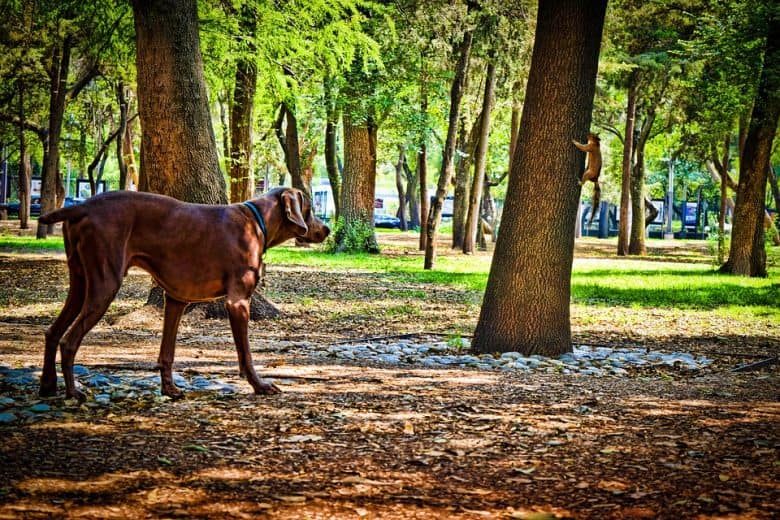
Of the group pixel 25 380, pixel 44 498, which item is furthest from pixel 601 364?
pixel 44 498

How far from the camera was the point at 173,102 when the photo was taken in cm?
1273

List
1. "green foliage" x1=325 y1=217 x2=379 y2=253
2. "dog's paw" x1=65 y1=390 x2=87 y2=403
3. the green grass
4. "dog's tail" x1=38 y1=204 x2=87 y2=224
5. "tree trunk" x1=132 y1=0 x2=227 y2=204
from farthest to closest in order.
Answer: "green foliage" x1=325 y1=217 x2=379 y2=253, the green grass, "tree trunk" x1=132 y1=0 x2=227 y2=204, "dog's paw" x1=65 y1=390 x2=87 y2=403, "dog's tail" x1=38 y1=204 x2=87 y2=224

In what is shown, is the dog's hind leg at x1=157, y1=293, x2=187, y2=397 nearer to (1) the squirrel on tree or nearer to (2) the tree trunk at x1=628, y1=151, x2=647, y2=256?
(1) the squirrel on tree

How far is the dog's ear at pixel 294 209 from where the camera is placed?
7531 mm

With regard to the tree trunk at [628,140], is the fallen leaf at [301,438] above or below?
below

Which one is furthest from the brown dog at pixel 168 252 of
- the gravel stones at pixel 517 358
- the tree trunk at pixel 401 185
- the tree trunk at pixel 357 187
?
the tree trunk at pixel 401 185

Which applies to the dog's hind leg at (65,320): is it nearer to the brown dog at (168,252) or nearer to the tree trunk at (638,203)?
the brown dog at (168,252)

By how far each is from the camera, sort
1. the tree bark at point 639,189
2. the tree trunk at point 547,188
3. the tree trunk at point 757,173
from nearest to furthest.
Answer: the tree trunk at point 547,188
the tree trunk at point 757,173
the tree bark at point 639,189

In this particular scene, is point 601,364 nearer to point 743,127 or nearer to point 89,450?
point 89,450

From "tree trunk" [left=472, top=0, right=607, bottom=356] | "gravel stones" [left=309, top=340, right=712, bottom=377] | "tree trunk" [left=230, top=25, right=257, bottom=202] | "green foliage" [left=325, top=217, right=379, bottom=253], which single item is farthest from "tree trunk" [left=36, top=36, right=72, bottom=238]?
"tree trunk" [left=472, top=0, right=607, bottom=356]

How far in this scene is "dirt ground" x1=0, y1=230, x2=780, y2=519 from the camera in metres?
4.73

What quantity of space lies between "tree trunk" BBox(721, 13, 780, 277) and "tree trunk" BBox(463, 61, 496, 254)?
7.37 meters

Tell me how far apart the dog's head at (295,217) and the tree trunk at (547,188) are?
396cm

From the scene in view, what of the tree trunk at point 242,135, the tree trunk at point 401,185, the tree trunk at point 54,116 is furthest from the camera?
the tree trunk at point 401,185
